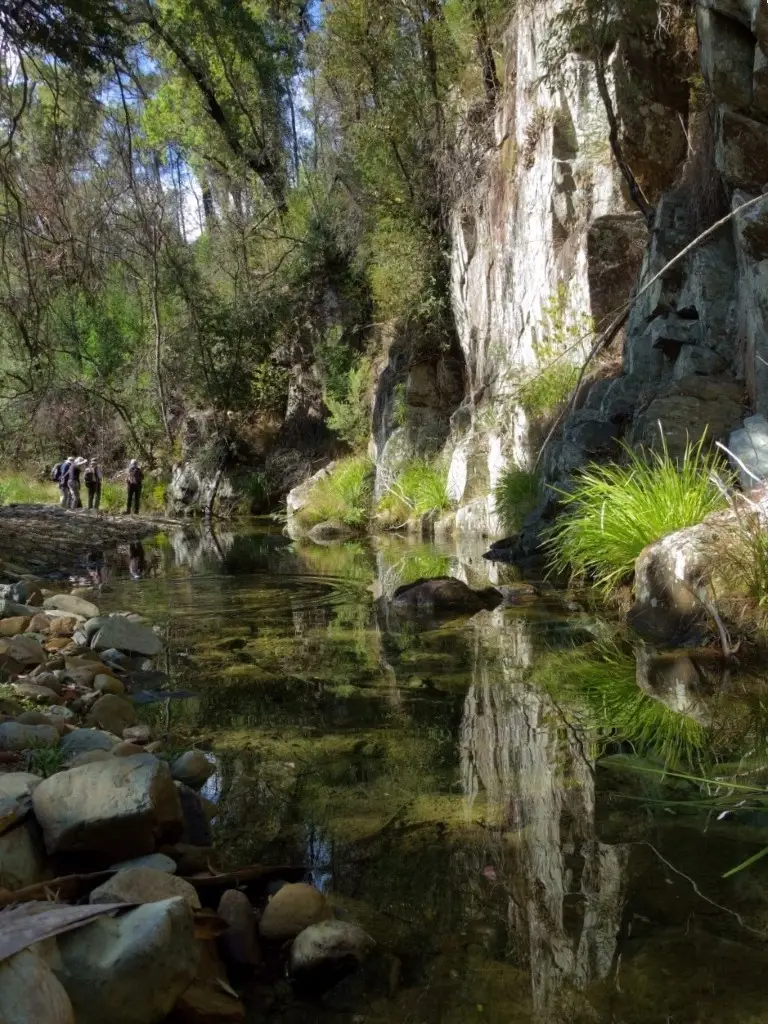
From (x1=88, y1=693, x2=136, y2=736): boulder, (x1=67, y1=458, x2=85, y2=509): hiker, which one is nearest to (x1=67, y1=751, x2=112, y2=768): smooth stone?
(x1=88, y1=693, x2=136, y2=736): boulder

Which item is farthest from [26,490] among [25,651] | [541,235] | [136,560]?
[25,651]

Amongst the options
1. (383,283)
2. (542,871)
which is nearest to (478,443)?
(383,283)

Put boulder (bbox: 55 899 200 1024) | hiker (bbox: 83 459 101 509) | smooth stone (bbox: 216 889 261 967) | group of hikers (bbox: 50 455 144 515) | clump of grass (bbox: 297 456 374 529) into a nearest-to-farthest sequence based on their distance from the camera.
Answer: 1. boulder (bbox: 55 899 200 1024)
2. smooth stone (bbox: 216 889 261 967)
3. clump of grass (bbox: 297 456 374 529)
4. group of hikers (bbox: 50 455 144 515)
5. hiker (bbox: 83 459 101 509)

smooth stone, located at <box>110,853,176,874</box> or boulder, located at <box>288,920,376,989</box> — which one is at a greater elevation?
smooth stone, located at <box>110,853,176,874</box>

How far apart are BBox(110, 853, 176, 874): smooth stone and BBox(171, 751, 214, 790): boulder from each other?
91 cm

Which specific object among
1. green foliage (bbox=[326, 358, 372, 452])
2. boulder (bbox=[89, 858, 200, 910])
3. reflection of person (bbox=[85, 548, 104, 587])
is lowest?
boulder (bbox=[89, 858, 200, 910])

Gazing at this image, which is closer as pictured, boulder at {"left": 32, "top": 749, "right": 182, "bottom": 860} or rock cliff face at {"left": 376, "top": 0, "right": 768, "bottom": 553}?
boulder at {"left": 32, "top": 749, "right": 182, "bottom": 860}

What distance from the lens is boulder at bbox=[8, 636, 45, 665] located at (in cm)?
493

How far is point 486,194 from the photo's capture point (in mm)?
16234

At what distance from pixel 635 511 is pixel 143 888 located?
555 cm

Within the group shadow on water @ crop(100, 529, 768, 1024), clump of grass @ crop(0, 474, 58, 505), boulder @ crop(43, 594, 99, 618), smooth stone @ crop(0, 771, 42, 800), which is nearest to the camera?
shadow on water @ crop(100, 529, 768, 1024)

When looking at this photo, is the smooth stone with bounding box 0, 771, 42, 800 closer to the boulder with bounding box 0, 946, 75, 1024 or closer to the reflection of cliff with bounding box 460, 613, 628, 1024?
the boulder with bounding box 0, 946, 75, 1024

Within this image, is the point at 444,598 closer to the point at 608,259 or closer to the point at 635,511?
the point at 635,511

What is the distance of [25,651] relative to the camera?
503 cm
